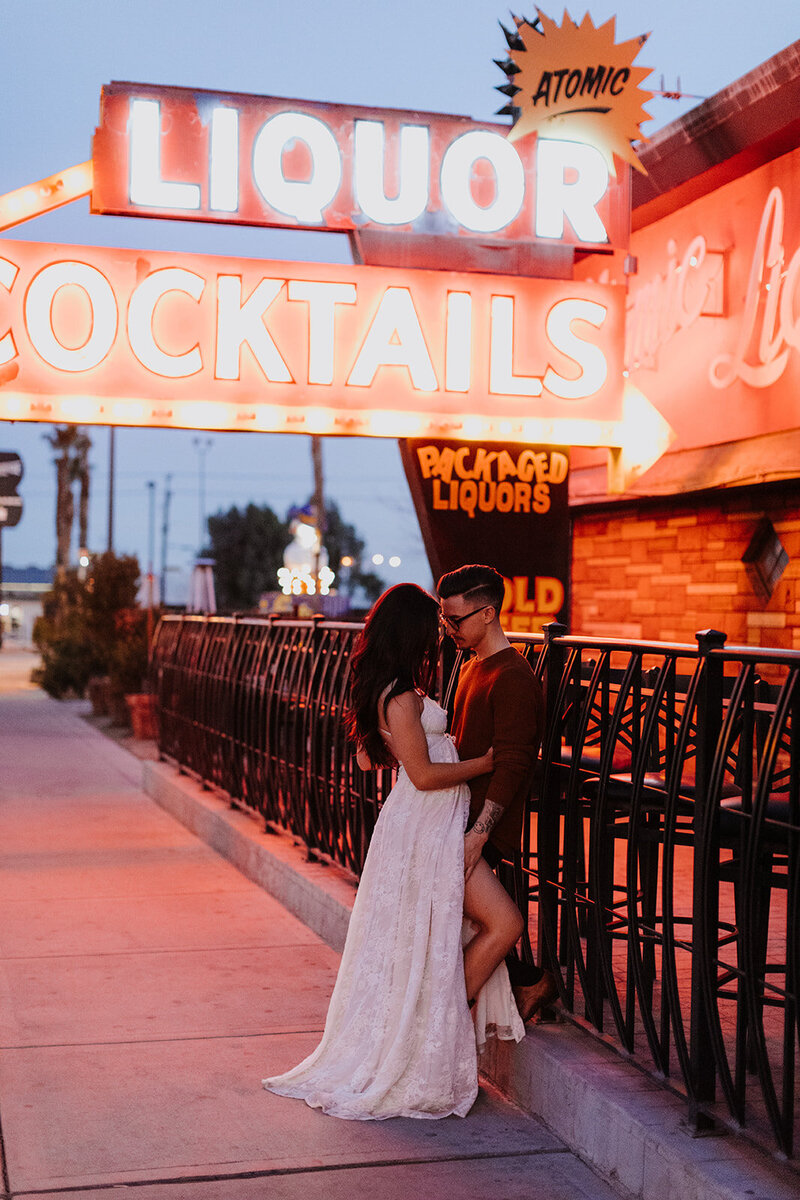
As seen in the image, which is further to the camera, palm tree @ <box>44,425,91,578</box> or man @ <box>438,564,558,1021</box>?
palm tree @ <box>44,425,91,578</box>

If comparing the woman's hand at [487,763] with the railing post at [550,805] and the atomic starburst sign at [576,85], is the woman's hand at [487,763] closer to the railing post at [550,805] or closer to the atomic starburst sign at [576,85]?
the railing post at [550,805]

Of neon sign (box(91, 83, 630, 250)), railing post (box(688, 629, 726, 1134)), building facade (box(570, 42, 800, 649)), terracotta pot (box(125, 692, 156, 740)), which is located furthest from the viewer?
terracotta pot (box(125, 692, 156, 740))

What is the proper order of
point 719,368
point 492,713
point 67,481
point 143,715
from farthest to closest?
1. point 67,481
2. point 143,715
3. point 719,368
4. point 492,713

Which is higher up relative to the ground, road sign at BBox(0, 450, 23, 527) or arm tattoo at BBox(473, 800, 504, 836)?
road sign at BBox(0, 450, 23, 527)

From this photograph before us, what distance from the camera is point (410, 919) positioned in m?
4.66

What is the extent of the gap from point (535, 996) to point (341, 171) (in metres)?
6.61

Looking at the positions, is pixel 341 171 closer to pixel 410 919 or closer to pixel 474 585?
pixel 474 585

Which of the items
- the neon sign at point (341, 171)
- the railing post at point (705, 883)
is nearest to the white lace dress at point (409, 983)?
the railing post at point (705, 883)

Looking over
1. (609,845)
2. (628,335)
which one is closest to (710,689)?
(609,845)

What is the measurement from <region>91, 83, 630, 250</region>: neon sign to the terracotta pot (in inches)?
404

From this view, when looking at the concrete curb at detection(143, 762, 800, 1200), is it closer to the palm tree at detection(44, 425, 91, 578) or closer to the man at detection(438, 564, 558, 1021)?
the man at detection(438, 564, 558, 1021)

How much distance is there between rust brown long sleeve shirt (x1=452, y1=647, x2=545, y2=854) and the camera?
15.1 ft

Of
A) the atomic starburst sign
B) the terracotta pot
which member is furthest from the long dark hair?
the terracotta pot

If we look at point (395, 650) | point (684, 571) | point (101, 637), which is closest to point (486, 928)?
point (395, 650)
